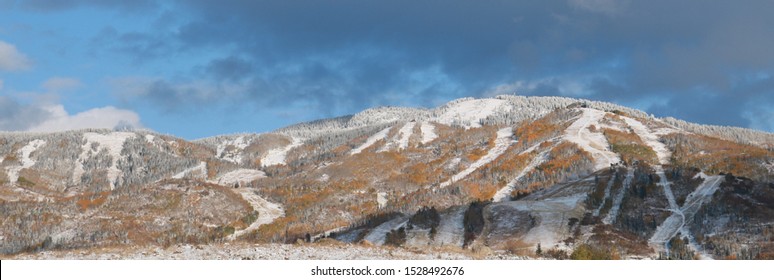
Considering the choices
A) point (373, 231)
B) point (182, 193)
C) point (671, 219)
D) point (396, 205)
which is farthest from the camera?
point (182, 193)

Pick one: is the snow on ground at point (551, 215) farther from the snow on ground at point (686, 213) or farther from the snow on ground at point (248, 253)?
the snow on ground at point (248, 253)

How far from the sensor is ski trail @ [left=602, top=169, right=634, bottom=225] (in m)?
113

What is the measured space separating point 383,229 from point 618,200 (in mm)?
44287

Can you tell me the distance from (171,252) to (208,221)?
13806 cm

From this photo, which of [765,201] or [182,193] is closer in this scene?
[765,201]

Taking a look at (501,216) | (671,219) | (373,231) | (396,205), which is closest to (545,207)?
(501,216)

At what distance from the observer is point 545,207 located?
116 m

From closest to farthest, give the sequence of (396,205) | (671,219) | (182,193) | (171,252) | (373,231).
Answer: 1. (171,252)
2. (671,219)
3. (373,231)
4. (396,205)
5. (182,193)

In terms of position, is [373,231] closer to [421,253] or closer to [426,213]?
[426,213]

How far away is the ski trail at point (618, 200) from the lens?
11269cm

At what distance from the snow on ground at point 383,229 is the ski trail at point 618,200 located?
38.1 m

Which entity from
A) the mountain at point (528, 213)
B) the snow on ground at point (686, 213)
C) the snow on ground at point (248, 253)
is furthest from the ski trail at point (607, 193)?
the snow on ground at point (248, 253)

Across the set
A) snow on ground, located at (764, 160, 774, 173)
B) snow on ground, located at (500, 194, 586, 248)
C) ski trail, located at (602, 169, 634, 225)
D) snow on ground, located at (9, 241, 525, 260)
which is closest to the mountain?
snow on ground, located at (500, 194, 586, 248)

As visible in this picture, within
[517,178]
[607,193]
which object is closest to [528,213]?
[607,193]
